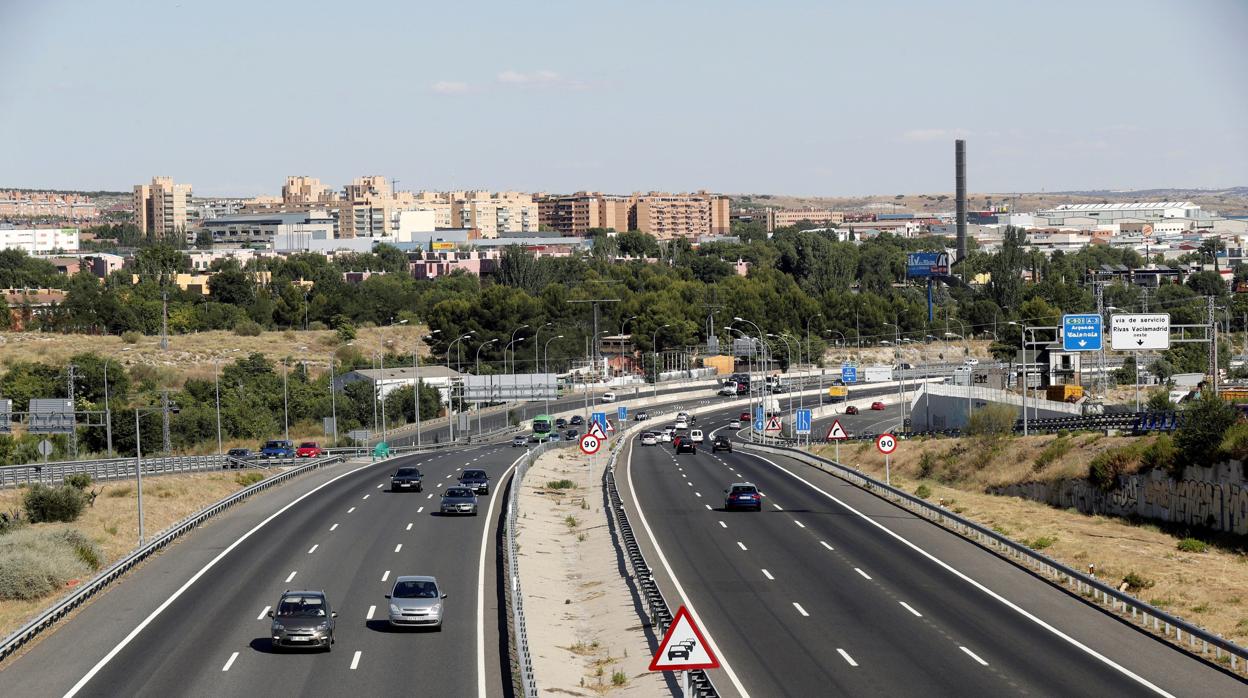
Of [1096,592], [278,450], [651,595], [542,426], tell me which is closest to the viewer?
[651,595]

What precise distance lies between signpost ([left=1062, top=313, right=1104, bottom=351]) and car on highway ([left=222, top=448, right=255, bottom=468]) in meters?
47.2

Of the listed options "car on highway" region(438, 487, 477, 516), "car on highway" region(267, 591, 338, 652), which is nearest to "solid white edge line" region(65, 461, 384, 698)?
"car on highway" region(267, 591, 338, 652)

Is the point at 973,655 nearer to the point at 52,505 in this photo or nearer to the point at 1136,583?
the point at 1136,583

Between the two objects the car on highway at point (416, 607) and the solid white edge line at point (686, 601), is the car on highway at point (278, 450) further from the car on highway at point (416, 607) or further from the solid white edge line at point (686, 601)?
the car on highway at point (416, 607)

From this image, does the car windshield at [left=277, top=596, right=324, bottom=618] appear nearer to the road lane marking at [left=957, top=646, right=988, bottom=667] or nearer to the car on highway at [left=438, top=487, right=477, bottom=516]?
the road lane marking at [left=957, top=646, right=988, bottom=667]

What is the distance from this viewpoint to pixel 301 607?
1276 inches

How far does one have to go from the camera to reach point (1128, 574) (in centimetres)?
4209

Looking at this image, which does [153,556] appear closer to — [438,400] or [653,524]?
[653,524]

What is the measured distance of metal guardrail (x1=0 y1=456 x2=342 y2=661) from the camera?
3284 cm

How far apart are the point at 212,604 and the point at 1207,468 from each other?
37909 mm

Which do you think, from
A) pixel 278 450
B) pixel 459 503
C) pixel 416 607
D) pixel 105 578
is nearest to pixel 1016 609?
pixel 416 607

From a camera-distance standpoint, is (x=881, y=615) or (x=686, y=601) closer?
(x=881, y=615)

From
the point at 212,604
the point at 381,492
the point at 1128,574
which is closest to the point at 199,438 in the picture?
the point at 381,492

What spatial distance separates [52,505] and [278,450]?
100ft
